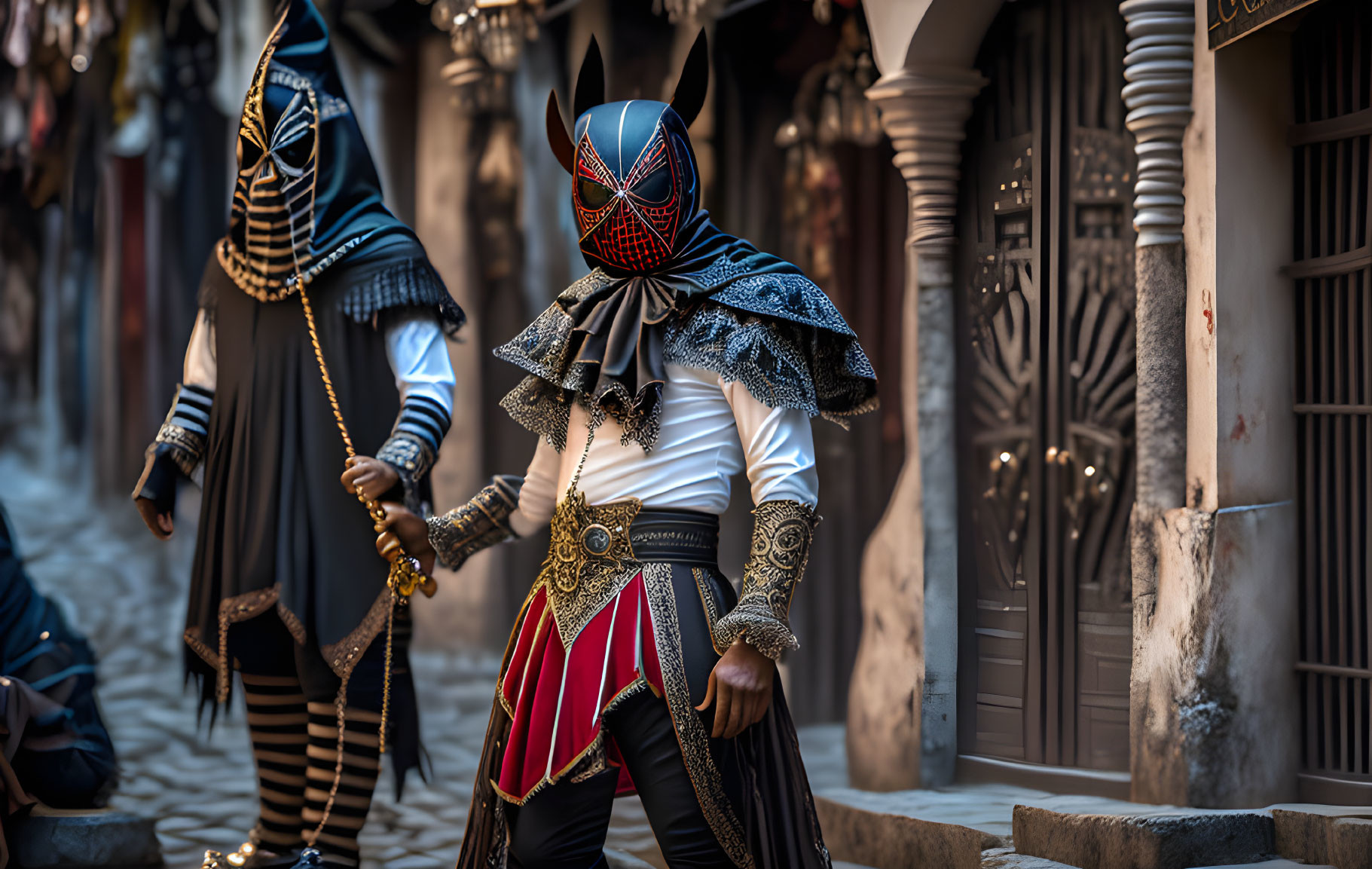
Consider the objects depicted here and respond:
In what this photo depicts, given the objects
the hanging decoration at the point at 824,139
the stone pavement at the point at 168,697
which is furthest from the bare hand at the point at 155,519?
the hanging decoration at the point at 824,139

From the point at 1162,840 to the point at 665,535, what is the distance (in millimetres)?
1716

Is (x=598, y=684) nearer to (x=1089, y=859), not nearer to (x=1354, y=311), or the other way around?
(x=1089, y=859)

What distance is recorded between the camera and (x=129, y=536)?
23.2 feet

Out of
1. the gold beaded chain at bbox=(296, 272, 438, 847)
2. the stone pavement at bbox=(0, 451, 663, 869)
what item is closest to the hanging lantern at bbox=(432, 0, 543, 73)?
the stone pavement at bbox=(0, 451, 663, 869)

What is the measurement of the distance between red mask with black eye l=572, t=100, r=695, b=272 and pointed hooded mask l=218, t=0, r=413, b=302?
117cm

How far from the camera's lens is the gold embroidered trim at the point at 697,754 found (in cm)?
265

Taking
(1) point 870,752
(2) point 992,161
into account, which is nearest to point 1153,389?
(2) point 992,161

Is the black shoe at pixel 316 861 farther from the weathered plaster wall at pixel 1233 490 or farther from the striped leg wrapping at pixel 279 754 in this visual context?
the weathered plaster wall at pixel 1233 490

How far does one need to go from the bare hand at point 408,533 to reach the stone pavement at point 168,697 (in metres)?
1.58

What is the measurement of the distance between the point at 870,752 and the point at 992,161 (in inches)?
84.4

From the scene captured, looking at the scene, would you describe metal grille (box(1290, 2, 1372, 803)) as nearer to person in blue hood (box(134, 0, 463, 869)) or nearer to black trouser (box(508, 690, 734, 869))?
black trouser (box(508, 690, 734, 869))

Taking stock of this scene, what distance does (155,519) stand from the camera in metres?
3.90

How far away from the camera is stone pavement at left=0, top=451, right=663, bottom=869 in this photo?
4938 millimetres

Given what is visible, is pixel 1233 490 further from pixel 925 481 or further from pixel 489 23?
pixel 489 23
